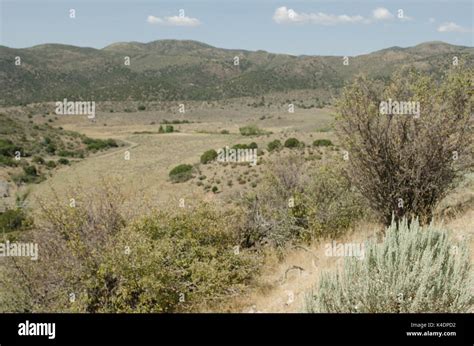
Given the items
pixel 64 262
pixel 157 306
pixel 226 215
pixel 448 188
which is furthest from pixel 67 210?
pixel 448 188

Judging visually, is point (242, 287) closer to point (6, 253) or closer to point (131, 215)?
point (131, 215)

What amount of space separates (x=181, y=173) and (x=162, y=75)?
105653 millimetres

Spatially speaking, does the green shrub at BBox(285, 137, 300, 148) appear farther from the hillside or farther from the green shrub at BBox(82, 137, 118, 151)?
the hillside

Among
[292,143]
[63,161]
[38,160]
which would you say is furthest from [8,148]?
[292,143]

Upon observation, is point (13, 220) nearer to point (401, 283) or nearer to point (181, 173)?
point (401, 283)

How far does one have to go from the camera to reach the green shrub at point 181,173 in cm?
4053

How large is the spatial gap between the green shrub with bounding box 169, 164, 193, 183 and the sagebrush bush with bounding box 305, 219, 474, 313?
3628cm

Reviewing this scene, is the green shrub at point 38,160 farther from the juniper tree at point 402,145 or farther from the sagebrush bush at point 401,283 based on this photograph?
the sagebrush bush at point 401,283

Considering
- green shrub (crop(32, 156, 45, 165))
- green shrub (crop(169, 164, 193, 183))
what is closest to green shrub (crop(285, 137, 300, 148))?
green shrub (crop(169, 164, 193, 183))

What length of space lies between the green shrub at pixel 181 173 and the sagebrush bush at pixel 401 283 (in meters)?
36.3

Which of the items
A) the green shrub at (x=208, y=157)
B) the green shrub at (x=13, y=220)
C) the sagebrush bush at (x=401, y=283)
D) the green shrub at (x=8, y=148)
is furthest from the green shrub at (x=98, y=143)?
the sagebrush bush at (x=401, y=283)

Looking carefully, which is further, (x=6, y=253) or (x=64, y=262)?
(x=6, y=253)

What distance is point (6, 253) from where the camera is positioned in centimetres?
757
